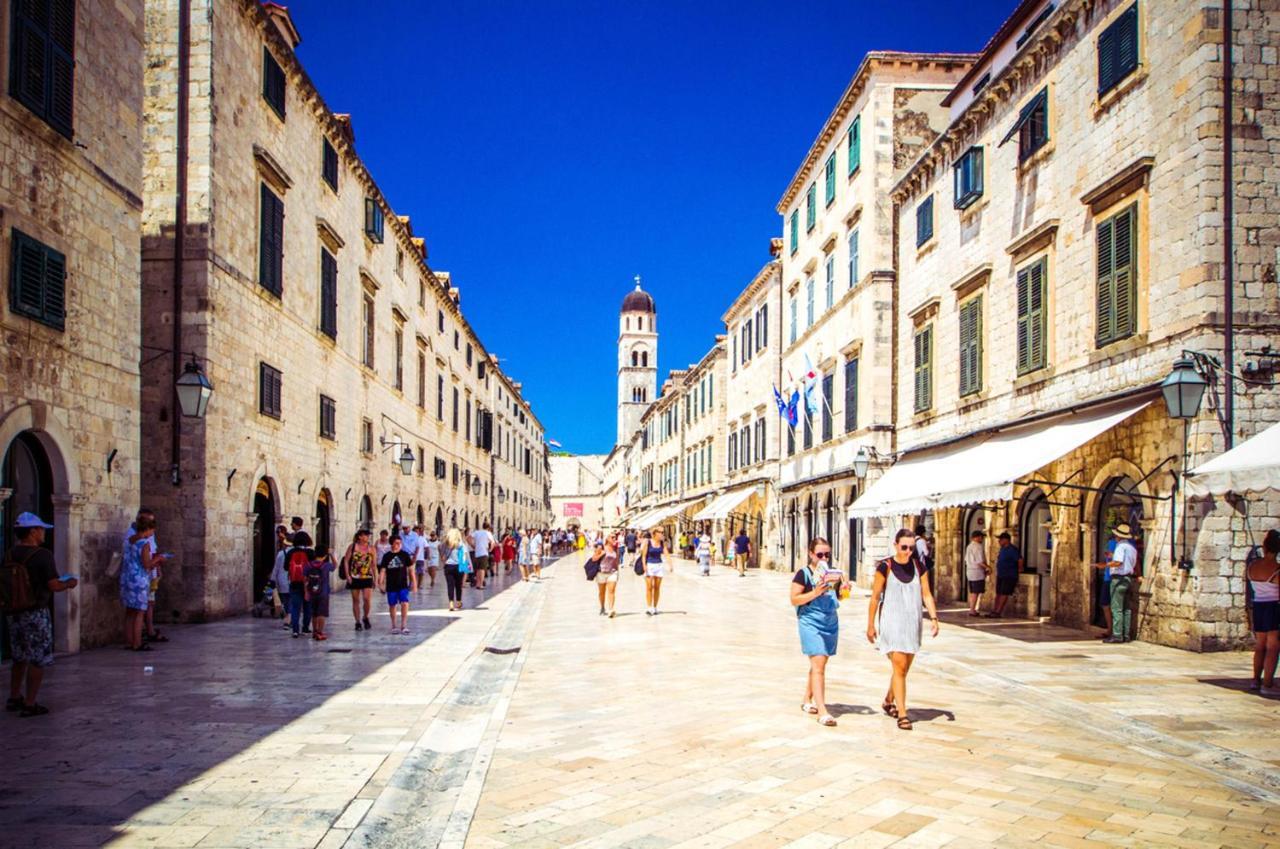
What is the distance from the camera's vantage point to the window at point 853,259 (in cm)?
2669

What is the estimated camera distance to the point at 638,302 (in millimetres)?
115438

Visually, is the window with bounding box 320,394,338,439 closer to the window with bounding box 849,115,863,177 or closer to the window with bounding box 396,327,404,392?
the window with bounding box 396,327,404,392

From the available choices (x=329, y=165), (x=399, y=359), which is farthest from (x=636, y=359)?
(x=329, y=165)


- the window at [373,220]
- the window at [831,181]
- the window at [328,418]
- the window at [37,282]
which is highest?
the window at [831,181]

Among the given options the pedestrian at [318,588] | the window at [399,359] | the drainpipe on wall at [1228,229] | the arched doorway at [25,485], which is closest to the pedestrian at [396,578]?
the pedestrian at [318,588]

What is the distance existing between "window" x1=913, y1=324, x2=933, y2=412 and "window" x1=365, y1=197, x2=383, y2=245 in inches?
576

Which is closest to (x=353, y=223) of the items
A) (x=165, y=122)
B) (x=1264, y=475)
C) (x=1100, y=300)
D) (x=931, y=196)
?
(x=165, y=122)

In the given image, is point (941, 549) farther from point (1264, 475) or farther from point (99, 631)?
point (99, 631)

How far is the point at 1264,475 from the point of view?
9.04 m

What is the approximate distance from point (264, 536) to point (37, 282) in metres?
8.91

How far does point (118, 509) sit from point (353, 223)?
14.7 metres

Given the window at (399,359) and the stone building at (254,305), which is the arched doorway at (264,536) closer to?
the stone building at (254,305)

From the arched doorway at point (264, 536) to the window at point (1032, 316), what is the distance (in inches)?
544

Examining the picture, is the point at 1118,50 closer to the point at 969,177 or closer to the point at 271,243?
the point at 969,177
